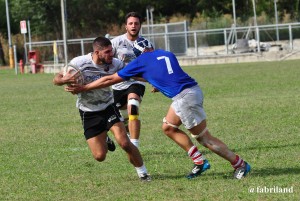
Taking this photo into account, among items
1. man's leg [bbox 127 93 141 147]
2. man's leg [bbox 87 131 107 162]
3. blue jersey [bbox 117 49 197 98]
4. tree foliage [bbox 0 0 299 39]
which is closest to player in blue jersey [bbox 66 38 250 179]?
blue jersey [bbox 117 49 197 98]

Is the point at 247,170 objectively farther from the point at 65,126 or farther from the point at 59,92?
the point at 59,92

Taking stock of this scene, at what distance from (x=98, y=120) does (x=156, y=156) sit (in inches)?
69.6

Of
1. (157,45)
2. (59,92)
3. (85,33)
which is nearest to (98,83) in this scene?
(59,92)

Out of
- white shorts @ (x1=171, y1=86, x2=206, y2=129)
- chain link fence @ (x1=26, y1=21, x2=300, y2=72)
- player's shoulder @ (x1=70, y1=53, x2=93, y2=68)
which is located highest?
player's shoulder @ (x1=70, y1=53, x2=93, y2=68)

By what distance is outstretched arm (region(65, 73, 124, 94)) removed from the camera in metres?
8.77

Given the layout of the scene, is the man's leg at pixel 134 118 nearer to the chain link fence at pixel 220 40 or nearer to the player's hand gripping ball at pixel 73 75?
the player's hand gripping ball at pixel 73 75

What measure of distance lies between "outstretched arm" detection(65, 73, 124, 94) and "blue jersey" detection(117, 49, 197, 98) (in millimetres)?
67

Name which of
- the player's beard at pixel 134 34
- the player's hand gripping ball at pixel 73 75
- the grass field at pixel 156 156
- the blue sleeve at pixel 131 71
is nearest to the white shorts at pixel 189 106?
the blue sleeve at pixel 131 71

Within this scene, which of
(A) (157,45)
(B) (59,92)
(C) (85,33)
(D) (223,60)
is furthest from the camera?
(C) (85,33)

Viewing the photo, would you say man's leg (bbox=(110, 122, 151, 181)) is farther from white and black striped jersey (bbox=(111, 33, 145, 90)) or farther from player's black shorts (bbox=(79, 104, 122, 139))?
white and black striped jersey (bbox=(111, 33, 145, 90))

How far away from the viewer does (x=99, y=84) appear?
8812 mm

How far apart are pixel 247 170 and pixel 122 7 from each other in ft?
197

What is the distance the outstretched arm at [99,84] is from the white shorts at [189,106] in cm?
69

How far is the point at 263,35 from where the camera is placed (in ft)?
152
